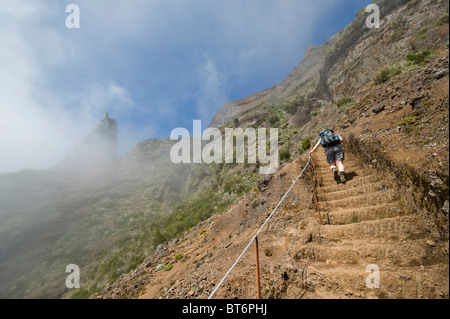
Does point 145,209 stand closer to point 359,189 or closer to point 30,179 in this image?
point 359,189

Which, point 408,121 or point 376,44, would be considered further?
point 376,44

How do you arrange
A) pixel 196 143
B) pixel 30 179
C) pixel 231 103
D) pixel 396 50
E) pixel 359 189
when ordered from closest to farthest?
pixel 359 189 → pixel 396 50 → pixel 196 143 → pixel 30 179 → pixel 231 103

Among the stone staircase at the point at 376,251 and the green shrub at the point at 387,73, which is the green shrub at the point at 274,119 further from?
the stone staircase at the point at 376,251

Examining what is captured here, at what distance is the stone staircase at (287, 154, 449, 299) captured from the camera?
2621 mm

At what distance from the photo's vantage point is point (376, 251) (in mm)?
3248

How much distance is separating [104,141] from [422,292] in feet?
386

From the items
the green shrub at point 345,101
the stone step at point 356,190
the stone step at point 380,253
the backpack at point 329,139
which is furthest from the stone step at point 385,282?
the green shrub at point 345,101

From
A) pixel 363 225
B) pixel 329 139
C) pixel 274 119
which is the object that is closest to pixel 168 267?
pixel 363 225

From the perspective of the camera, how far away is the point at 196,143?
52562 millimetres

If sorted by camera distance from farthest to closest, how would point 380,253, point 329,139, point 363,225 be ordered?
point 329,139, point 363,225, point 380,253

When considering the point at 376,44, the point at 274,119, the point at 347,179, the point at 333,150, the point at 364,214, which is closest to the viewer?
the point at 364,214

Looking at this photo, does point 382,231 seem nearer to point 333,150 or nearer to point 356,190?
point 356,190

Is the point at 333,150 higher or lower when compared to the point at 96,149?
lower
